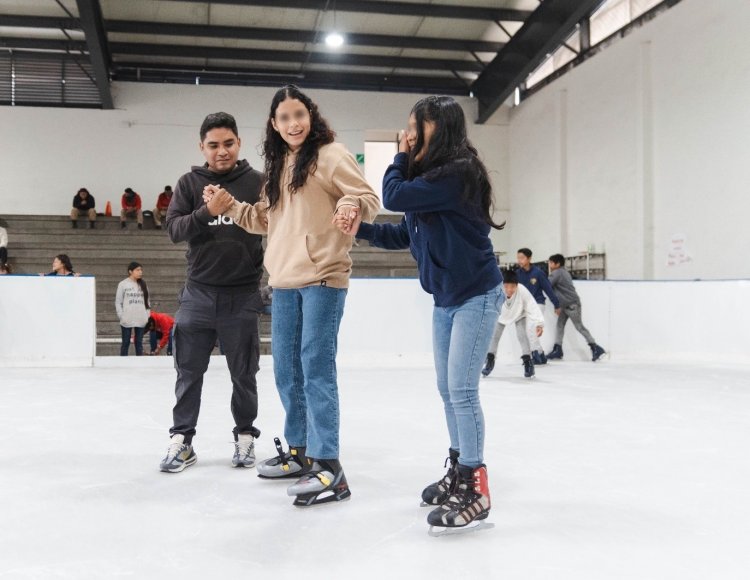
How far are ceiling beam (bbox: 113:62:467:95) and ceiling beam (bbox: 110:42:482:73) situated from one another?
0.86 m

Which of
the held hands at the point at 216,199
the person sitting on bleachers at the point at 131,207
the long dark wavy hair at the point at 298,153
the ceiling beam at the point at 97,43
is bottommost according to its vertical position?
the held hands at the point at 216,199

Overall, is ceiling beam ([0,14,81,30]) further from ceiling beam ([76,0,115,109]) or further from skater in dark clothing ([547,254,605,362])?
skater in dark clothing ([547,254,605,362])

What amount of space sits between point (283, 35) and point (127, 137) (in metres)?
4.48

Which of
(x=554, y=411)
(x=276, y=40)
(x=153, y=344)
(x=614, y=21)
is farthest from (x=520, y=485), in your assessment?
Result: (x=276, y=40)

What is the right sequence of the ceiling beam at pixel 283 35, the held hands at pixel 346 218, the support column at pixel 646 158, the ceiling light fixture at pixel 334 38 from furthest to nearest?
the ceiling beam at pixel 283 35 < the ceiling light fixture at pixel 334 38 < the support column at pixel 646 158 < the held hands at pixel 346 218

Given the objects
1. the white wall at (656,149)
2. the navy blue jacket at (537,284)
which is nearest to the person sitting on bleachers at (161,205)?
the white wall at (656,149)

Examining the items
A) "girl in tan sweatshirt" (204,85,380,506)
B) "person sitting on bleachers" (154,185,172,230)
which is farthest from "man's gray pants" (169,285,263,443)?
"person sitting on bleachers" (154,185,172,230)

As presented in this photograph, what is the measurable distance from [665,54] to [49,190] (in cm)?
1224

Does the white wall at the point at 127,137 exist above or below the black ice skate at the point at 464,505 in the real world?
above

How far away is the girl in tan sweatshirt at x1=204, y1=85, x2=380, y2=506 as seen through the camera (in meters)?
2.26

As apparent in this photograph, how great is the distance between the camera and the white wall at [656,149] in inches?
347

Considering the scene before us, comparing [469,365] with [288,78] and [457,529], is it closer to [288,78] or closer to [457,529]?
[457,529]

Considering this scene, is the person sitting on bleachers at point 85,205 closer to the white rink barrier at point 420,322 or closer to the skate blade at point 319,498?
the white rink barrier at point 420,322

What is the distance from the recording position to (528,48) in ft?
40.1
